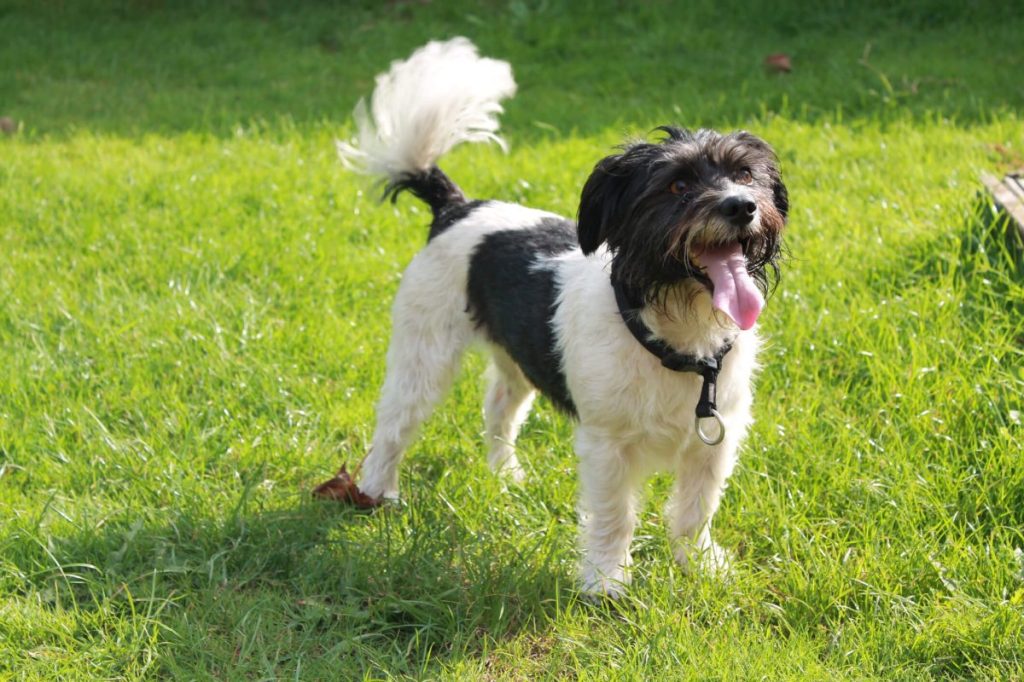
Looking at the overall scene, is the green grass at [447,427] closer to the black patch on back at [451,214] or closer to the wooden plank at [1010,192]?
the wooden plank at [1010,192]

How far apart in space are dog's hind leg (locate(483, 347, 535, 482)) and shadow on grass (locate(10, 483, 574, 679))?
0.46 meters

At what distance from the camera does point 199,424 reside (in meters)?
4.16

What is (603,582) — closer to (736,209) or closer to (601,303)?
(601,303)

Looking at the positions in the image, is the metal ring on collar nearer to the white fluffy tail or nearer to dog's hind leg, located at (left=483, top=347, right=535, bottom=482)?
dog's hind leg, located at (left=483, top=347, right=535, bottom=482)

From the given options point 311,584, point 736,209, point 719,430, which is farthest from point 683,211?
point 311,584

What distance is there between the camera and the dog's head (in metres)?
2.72

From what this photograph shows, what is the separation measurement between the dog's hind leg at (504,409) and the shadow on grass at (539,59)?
351 centimetres

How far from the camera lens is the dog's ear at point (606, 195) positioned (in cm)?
294

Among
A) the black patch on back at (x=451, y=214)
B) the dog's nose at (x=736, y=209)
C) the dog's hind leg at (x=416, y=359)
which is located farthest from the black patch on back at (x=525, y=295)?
the dog's nose at (x=736, y=209)

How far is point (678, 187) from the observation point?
2.84 meters

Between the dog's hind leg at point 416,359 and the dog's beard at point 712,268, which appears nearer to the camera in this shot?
the dog's beard at point 712,268

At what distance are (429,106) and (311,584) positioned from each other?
1647 millimetres

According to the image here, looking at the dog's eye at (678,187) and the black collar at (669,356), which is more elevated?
the dog's eye at (678,187)

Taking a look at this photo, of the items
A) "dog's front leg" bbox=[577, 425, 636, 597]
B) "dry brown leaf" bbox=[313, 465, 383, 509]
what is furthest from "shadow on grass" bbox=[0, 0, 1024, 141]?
"dog's front leg" bbox=[577, 425, 636, 597]
